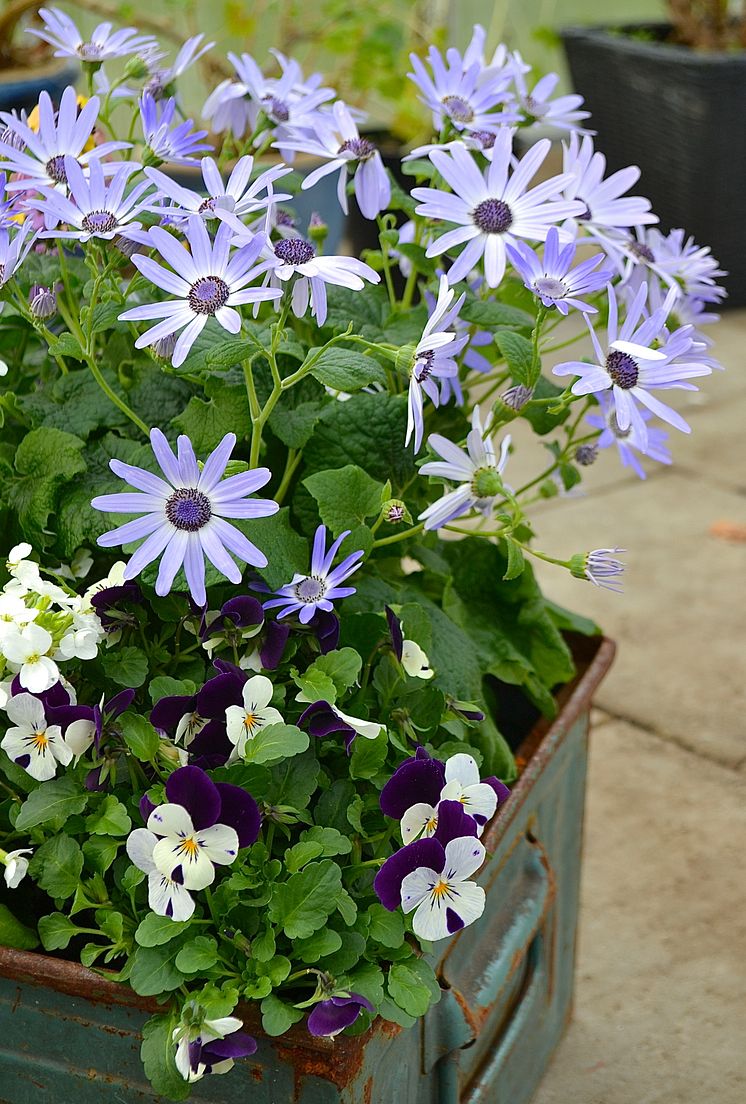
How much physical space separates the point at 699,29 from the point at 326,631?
3780mm

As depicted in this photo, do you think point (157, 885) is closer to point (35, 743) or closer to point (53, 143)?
point (35, 743)

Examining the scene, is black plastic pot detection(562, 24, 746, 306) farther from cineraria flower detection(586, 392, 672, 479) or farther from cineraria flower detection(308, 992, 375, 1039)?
cineraria flower detection(308, 992, 375, 1039)

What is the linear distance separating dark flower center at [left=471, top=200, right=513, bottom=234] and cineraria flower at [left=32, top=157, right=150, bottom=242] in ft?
0.77

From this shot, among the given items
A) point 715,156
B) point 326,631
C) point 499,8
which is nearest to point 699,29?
point 715,156

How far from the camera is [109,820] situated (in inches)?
32.1

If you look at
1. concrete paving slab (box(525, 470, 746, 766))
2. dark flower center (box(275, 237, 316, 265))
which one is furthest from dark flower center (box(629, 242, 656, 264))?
concrete paving slab (box(525, 470, 746, 766))

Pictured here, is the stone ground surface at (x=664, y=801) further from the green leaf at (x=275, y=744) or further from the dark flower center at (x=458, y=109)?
Result: the dark flower center at (x=458, y=109)

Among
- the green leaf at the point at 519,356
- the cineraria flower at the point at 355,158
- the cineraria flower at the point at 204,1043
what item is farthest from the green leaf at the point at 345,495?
the cineraria flower at the point at 204,1043

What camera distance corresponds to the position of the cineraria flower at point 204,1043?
2.39 ft

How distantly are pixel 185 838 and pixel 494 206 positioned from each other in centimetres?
49

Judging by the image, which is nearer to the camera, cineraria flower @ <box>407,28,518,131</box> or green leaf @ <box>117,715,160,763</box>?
green leaf @ <box>117,715,160,763</box>

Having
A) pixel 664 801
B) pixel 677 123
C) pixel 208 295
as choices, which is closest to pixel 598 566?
pixel 208 295

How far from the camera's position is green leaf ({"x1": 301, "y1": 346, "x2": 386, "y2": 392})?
823 millimetres

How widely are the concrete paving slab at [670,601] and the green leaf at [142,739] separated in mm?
1352
